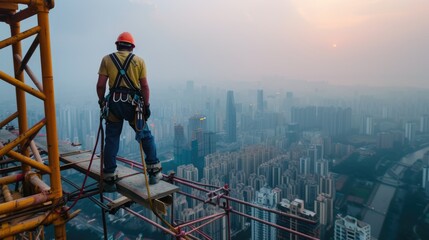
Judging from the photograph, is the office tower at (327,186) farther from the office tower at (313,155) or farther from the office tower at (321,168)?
the office tower at (313,155)

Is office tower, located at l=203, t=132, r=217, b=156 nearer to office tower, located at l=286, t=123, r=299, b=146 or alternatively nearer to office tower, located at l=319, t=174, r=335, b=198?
office tower, located at l=286, t=123, r=299, b=146

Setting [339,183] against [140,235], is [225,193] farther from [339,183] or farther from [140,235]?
[339,183]

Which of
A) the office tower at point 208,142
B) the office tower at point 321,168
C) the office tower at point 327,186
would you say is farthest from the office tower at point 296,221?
the office tower at point 208,142

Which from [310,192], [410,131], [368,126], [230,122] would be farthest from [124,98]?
[368,126]

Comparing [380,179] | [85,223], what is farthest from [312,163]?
[85,223]

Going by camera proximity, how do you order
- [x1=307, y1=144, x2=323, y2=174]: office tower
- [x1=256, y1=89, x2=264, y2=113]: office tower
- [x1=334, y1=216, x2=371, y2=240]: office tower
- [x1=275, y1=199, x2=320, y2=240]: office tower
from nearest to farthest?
[x1=275, y1=199, x2=320, y2=240]: office tower
[x1=334, y1=216, x2=371, y2=240]: office tower
[x1=307, y1=144, x2=323, y2=174]: office tower
[x1=256, y1=89, x2=264, y2=113]: office tower

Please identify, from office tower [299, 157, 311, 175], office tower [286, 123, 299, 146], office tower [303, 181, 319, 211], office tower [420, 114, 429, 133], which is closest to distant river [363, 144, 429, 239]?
office tower [303, 181, 319, 211]

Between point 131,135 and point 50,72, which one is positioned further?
point 131,135

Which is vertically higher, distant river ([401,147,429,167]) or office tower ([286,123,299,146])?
office tower ([286,123,299,146])
